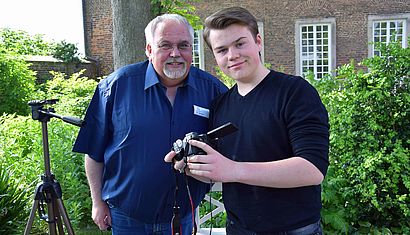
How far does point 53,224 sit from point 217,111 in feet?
4.77

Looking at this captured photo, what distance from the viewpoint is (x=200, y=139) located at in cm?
154

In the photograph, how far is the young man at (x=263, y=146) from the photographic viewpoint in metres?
1.47

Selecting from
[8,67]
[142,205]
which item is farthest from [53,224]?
[8,67]

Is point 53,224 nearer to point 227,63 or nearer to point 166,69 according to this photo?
point 166,69

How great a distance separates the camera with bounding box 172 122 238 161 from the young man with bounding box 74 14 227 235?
21.8 inches

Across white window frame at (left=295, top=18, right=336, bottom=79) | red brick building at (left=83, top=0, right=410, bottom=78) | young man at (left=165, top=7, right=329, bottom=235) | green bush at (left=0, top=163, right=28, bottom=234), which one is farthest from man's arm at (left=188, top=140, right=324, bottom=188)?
white window frame at (left=295, top=18, right=336, bottom=79)

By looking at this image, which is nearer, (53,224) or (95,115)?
(95,115)

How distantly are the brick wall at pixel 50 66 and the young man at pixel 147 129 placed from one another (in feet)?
36.6

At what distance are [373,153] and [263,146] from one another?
8.30 feet

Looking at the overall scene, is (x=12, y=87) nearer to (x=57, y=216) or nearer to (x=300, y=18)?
(x=57, y=216)

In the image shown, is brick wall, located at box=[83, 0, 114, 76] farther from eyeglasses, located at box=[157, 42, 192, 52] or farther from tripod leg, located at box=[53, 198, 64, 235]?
eyeglasses, located at box=[157, 42, 192, 52]

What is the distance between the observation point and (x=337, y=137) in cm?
388

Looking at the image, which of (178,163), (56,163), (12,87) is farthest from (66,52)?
(178,163)

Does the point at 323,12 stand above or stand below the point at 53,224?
above
